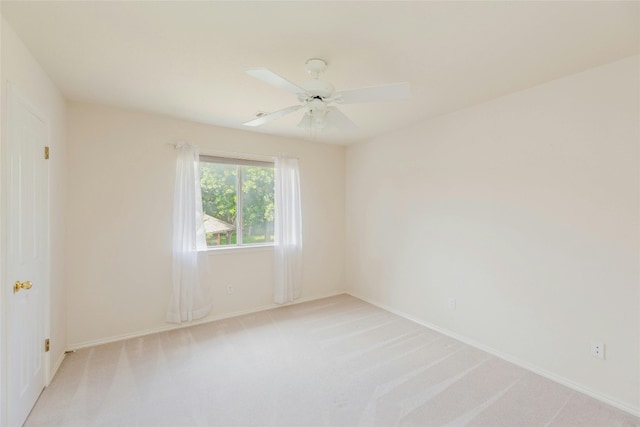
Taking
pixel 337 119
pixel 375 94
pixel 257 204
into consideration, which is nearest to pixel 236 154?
pixel 257 204

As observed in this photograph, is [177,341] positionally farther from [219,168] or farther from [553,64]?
[553,64]

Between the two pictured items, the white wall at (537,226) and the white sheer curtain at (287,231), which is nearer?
the white wall at (537,226)

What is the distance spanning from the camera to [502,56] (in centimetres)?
191

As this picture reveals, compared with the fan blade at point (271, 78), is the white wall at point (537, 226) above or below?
below

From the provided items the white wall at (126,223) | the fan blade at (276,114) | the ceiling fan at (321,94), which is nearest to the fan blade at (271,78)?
the ceiling fan at (321,94)

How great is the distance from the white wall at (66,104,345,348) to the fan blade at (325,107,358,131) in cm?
187

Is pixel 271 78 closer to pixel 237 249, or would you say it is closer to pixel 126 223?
pixel 126 223

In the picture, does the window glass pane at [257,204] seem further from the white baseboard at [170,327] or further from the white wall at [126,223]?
the white baseboard at [170,327]

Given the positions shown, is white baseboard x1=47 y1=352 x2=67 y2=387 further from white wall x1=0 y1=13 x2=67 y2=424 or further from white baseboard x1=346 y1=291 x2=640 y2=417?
white baseboard x1=346 y1=291 x2=640 y2=417

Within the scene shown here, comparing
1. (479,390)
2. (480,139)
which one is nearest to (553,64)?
(480,139)

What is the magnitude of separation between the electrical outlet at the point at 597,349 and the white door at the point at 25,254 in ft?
12.3

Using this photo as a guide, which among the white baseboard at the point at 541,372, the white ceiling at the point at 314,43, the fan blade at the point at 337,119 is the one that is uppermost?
the white ceiling at the point at 314,43

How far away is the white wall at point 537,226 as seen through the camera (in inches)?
77.1

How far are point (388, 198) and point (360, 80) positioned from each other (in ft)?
6.25
